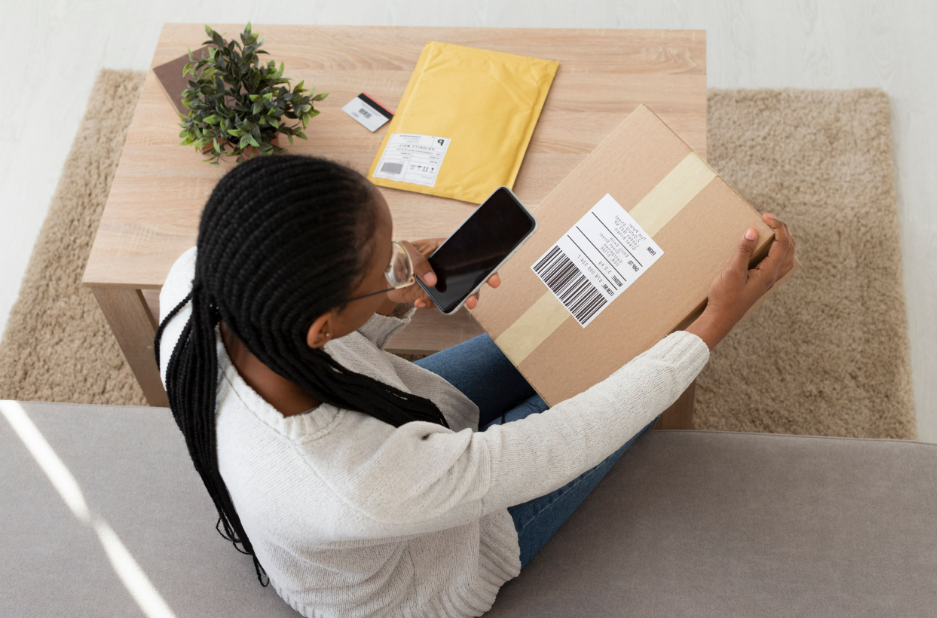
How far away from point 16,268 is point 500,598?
166 cm

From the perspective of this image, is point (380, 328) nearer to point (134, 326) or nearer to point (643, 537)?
point (643, 537)

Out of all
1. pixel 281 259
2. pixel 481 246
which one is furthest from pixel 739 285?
pixel 281 259

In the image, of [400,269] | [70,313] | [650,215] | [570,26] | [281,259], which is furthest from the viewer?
[570,26]

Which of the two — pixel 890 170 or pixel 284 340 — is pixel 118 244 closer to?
pixel 284 340

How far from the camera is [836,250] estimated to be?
1.87 meters

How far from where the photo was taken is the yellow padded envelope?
4.66ft

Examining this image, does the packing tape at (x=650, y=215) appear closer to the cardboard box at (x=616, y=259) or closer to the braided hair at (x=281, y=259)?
the cardboard box at (x=616, y=259)

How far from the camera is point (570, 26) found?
2.33 metres

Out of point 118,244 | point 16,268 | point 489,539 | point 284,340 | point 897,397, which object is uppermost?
point 284,340

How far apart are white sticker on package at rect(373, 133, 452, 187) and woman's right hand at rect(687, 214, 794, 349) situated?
621mm

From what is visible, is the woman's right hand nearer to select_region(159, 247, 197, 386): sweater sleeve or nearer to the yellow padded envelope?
the yellow padded envelope

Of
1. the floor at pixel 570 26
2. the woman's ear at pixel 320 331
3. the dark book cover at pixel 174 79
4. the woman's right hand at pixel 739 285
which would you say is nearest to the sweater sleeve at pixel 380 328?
the woman's ear at pixel 320 331

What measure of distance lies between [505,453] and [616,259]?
0.35m

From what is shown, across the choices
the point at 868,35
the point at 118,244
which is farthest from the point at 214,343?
the point at 868,35
